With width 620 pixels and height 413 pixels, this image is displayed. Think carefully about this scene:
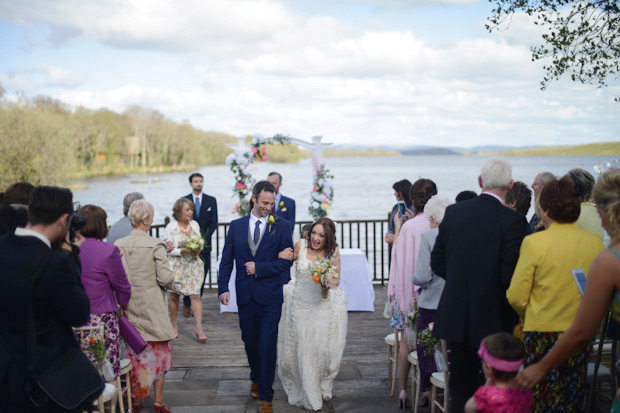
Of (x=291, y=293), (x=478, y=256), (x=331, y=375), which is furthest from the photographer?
(x=291, y=293)

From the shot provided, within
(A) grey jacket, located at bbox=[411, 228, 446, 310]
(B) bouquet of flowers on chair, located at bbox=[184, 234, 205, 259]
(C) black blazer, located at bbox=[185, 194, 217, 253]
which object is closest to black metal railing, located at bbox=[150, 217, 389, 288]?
(C) black blazer, located at bbox=[185, 194, 217, 253]

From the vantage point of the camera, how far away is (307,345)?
552cm

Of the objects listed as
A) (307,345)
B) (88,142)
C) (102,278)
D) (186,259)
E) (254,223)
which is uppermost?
(88,142)

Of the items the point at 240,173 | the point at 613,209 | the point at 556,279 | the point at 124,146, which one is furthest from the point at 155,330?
the point at 124,146

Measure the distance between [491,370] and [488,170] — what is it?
4.54ft

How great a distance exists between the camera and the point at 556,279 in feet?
11.2

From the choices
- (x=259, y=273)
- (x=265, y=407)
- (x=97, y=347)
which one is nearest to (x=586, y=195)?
(x=259, y=273)

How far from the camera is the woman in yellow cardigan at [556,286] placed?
3410mm

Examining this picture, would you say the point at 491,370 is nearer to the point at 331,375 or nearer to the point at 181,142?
the point at 331,375

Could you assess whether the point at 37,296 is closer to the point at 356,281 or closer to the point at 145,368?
the point at 145,368

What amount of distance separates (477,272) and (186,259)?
4.86 metres

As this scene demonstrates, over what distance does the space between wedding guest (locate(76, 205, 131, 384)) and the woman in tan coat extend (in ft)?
1.79

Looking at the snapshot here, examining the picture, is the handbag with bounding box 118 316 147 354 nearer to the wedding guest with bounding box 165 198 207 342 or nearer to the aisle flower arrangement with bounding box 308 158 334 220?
the wedding guest with bounding box 165 198 207 342

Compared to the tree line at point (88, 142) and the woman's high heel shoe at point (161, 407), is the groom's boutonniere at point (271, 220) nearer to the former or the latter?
the woman's high heel shoe at point (161, 407)
